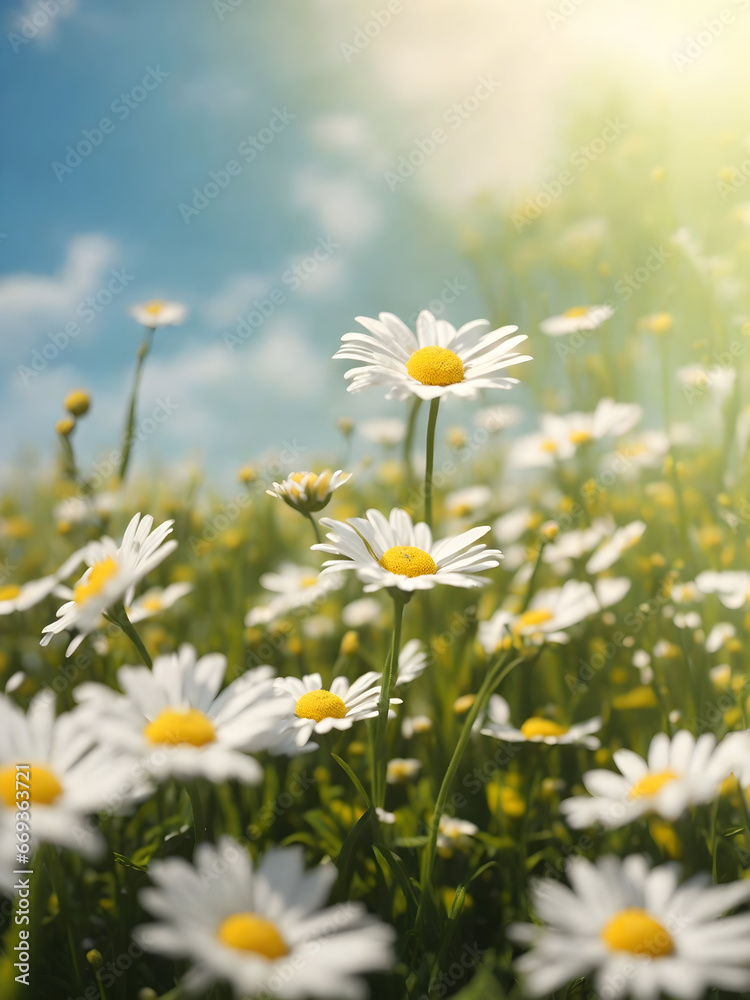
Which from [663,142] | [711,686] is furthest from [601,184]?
[711,686]

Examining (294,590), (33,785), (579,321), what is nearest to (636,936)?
(33,785)

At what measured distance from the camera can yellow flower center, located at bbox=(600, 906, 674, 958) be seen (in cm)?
71

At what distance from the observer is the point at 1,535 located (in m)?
3.28

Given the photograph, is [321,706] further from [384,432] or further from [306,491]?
[384,432]

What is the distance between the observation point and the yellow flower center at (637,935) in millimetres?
708

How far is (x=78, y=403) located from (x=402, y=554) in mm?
1057

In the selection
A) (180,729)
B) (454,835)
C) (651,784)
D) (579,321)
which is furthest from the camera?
(579,321)

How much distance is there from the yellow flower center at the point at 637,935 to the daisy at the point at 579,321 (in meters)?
1.46

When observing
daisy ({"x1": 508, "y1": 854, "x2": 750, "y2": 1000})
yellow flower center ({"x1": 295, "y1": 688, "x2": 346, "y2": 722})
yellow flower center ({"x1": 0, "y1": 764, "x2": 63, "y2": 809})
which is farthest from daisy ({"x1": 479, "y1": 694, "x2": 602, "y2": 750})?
yellow flower center ({"x1": 0, "y1": 764, "x2": 63, "y2": 809})

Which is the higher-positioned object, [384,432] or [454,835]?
[384,432]

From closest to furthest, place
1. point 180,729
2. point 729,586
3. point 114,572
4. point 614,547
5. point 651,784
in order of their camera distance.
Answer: point 180,729 → point 114,572 → point 651,784 → point 729,586 → point 614,547

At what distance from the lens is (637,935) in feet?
2.34

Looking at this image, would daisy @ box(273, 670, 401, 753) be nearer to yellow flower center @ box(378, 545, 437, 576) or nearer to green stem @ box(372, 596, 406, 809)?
green stem @ box(372, 596, 406, 809)

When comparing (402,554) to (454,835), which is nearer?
(402,554)
